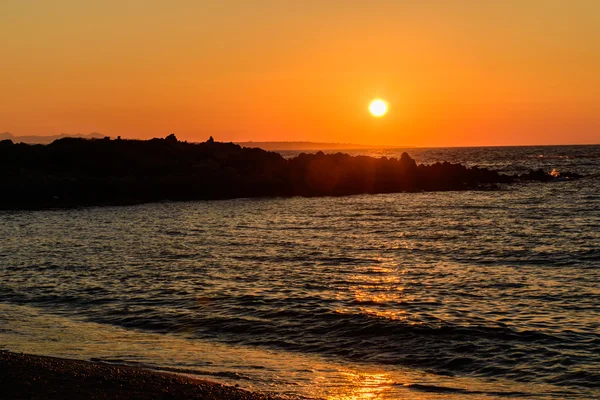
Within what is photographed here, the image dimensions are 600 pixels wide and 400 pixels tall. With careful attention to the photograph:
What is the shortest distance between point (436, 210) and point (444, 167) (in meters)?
30.2

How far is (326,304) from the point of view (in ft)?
64.3

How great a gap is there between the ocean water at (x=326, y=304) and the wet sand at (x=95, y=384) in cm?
104

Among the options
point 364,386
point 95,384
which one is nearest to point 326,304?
point 364,386

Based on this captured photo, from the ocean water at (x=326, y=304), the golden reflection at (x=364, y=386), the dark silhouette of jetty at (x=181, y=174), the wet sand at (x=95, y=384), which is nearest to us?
the wet sand at (x=95, y=384)

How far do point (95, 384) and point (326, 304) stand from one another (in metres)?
9.14

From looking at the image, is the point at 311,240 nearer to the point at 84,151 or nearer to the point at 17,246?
the point at 17,246

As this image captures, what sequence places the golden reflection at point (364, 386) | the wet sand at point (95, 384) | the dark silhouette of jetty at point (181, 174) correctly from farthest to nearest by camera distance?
1. the dark silhouette of jetty at point (181, 174)
2. the golden reflection at point (364, 386)
3. the wet sand at point (95, 384)

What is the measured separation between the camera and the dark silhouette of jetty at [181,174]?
197ft

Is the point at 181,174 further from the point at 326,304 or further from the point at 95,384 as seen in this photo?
the point at 95,384

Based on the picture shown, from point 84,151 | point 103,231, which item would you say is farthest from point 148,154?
point 103,231

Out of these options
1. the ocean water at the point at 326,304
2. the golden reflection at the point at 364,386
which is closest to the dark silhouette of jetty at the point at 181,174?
the ocean water at the point at 326,304

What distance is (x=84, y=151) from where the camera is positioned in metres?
70.6

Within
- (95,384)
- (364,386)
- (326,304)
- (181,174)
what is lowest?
(364,386)

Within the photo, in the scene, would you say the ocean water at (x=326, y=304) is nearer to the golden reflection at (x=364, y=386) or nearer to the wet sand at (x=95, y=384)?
the golden reflection at (x=364, y=386)
